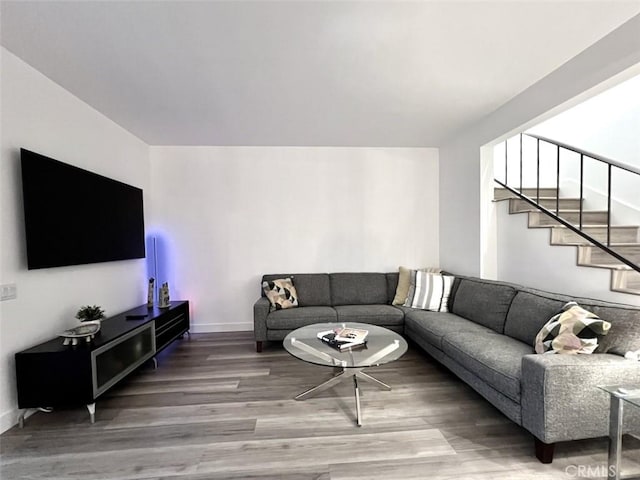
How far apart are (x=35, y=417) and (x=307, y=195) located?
11.0ft

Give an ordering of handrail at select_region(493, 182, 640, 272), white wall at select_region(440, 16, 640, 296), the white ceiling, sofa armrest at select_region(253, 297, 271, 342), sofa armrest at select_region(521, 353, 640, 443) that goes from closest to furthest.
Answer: sofa armrest at select_region(521, 353, 640, 443), the white ceiling, white wall at select_region(440, 16, 640, 296), handrail at select_region(493, 182, 640, 272), sofa armrest at select_region(253, 297, 271, 342)

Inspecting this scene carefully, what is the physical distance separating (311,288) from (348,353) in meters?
1.73

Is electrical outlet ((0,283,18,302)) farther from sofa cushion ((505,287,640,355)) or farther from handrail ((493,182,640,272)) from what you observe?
handrail ((493,182,640,272))

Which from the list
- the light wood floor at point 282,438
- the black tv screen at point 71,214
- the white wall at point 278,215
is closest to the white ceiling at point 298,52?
the black tv screen at point 71,214

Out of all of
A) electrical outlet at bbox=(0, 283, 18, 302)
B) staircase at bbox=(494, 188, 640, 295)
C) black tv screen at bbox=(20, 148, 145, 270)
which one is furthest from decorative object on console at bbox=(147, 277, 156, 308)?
staircase at bbox=(494, 188, 640, 295)

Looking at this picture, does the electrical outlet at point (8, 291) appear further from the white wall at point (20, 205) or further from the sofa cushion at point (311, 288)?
the sofa cushion at point (311, 288)

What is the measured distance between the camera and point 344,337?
2.29 meters

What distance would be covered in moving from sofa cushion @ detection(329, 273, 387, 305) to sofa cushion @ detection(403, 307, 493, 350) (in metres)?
0.55

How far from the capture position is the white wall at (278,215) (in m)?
3.93

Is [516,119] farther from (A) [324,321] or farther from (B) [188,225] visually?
(B) [188,225]

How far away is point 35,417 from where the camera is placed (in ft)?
6.82

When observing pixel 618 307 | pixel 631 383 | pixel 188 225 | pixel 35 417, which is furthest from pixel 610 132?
pixel 35 417

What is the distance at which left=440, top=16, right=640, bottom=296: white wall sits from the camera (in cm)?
188

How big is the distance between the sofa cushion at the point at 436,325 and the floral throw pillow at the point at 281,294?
1360 mm
